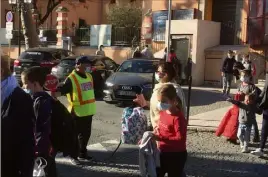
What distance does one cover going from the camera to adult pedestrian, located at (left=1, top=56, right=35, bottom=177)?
3160 mm

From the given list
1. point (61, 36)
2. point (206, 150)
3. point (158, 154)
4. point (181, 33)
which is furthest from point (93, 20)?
point (158, 154)

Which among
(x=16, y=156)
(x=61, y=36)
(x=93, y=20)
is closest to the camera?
(x=16, y=156)

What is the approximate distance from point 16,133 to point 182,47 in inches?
711

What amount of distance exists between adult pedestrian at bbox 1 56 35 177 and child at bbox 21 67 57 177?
88cm

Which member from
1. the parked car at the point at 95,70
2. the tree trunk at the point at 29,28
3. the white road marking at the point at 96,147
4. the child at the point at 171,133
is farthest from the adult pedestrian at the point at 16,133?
the tree trunk at the point at 29,28

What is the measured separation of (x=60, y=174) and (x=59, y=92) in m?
1.19

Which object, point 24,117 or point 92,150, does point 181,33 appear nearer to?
point 92,150

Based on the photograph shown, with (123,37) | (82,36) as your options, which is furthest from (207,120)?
(82,36)

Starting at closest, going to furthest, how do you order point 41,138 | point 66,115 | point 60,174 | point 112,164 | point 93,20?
point 41,138 < point 66,115 < point 60,174 < point 112,164 < point 93,20

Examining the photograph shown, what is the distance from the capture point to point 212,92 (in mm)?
17703

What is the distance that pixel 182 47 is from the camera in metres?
20.8

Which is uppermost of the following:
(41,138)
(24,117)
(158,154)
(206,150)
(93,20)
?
(93,20)

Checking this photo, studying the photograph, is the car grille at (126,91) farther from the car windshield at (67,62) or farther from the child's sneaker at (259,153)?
the child's sneaker at (259,153)

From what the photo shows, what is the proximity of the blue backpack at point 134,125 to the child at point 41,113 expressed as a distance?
5.74 feet
